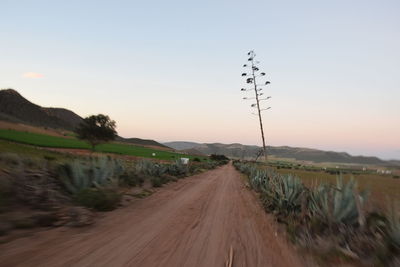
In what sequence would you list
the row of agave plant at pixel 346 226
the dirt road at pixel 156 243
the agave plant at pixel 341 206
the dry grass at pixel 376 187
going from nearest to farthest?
the dirt road at pixel 156 243 → the row of agave plant at pixel 346 226 → the agave plant at pixel 341 206 → the dry grass at pixel 376 187

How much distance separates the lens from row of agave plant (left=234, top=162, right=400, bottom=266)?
4.81 meters

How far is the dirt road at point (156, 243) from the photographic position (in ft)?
14.6

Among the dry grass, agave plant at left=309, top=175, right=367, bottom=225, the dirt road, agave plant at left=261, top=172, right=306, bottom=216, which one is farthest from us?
agave plant at left=261, top=172, right=306, bottom=216

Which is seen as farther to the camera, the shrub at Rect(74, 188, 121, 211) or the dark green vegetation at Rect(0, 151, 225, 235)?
the shrub at Rect(74, 188, 121, 211)

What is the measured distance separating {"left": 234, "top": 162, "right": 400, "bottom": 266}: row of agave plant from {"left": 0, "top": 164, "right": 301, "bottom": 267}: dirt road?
629mm

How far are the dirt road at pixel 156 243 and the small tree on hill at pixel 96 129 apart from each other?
5012 cm

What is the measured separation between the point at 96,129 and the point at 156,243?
53322 mm

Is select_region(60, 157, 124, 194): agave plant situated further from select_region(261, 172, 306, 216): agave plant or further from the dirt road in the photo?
select_region(261, 172, 306, 216): agave plant

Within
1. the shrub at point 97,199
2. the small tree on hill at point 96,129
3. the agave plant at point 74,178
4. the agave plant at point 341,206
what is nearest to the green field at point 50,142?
the small tree on hill at point 96,129

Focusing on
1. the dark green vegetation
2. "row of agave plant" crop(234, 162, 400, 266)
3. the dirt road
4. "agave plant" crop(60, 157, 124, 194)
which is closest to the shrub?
the dark green vegetation

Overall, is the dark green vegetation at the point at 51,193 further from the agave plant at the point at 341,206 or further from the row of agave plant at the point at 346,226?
the agave plant at the point at 341,206

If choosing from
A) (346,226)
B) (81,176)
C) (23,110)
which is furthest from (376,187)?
(23,110)

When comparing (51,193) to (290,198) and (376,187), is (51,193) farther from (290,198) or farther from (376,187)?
(376,187)

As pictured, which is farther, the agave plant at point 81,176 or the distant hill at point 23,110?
the distant hill at point 23,110
